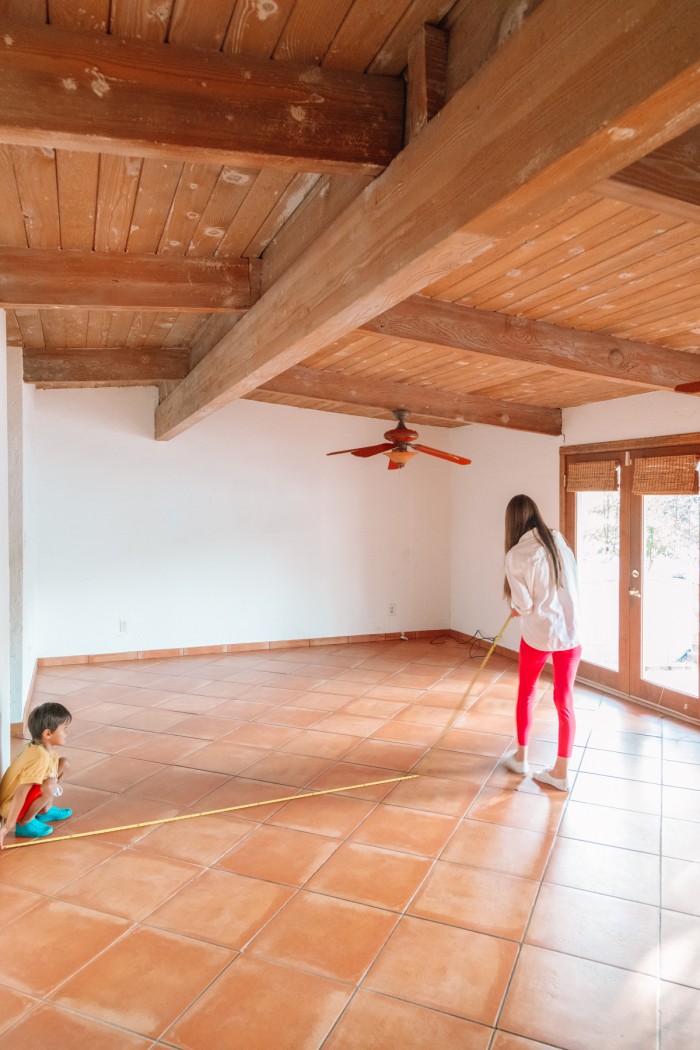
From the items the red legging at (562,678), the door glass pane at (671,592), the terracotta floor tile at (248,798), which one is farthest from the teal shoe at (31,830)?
the door glass pane at (671,592)

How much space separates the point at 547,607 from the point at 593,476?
2465mm

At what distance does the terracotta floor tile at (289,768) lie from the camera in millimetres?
3820

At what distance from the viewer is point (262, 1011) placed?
2.04 metres

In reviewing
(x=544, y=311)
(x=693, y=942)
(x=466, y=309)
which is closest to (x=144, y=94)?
(x=466, y=309)

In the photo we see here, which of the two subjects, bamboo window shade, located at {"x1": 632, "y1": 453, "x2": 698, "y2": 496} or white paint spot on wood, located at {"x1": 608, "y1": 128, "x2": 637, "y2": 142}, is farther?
bamboo window shade, located at {"x1": 632, "y1": 453, "x2": 698, "y2": 496}

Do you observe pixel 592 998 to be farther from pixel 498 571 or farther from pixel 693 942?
pixel 498 571

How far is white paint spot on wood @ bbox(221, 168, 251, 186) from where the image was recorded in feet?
7.70

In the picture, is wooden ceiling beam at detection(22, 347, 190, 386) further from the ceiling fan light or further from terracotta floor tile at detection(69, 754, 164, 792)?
terracotta floor tile at detection(69, 754, 164, 792)

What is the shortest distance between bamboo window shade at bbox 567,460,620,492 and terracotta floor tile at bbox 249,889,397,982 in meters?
4.04

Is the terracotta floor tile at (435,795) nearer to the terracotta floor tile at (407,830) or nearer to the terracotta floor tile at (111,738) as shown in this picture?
the terracotta floor tile at (407,830)

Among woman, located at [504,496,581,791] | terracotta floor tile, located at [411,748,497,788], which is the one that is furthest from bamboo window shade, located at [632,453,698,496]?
terracotta floor tile, located at [411,748,497,788]

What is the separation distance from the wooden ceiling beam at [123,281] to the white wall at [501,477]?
334 centimetres

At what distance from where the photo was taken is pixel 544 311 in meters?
3.64

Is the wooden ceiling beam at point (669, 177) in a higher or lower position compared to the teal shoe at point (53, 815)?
higher
